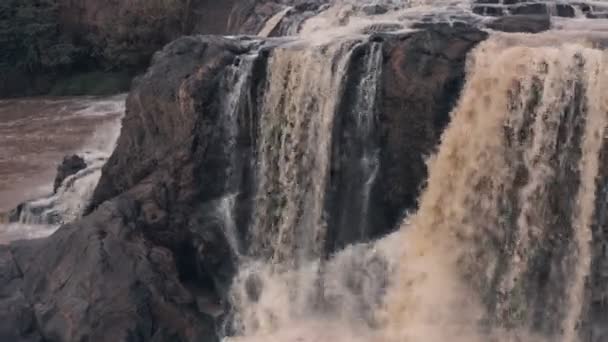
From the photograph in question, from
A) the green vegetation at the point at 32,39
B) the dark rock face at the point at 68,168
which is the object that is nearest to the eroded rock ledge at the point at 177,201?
the dark rock face at the point at 68,168

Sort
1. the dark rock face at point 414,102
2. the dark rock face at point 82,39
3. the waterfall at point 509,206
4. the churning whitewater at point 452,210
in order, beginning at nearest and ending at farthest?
the waterfall at point 509,206
the churning whitewater at point 452,210
the dark rock face at point 414,102
the dark rock face at point 82,39

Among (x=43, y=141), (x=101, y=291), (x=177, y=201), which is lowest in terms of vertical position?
(x=43, y=141)

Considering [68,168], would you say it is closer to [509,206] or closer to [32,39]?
[509,206]

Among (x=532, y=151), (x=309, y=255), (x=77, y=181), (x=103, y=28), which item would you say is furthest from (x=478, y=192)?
(x=103, y=28)

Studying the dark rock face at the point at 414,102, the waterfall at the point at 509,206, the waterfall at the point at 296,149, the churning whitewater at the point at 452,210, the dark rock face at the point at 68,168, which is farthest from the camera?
the dark rock face at the point at 68,168

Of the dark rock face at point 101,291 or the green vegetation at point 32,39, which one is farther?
the green vegetation at point 32,39

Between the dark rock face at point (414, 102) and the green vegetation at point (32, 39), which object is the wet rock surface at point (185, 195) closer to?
the dark rock face at point (414, 102)

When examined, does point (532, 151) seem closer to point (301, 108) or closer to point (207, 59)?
point (301, 108)

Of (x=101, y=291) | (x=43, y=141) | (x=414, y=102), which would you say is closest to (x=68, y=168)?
(x=43, y=141)
